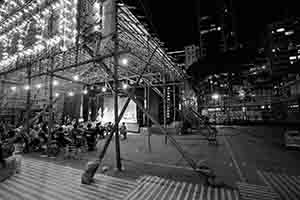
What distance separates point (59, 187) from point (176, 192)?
2506mm

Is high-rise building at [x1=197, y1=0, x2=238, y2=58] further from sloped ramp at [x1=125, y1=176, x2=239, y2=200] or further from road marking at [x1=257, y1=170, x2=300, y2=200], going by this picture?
sloped ramp at [x1=125, y1=176, x2=239, y2=200]

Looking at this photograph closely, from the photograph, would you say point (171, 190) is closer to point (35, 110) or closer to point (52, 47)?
point (52, 47)

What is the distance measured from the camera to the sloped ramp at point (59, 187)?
2.57m

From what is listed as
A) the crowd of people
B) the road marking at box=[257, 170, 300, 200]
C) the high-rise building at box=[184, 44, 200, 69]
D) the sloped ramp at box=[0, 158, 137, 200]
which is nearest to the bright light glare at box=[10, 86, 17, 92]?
the crowd of people

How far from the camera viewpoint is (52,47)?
4.83 meters

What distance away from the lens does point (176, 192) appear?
2.67m

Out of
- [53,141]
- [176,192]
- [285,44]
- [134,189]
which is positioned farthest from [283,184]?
[285,44]

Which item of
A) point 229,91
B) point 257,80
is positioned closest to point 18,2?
point 229,91

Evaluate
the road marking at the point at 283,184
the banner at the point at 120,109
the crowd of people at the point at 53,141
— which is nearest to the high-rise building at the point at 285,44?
the banner at the point at 120,109

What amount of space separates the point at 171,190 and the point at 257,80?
3431 cm

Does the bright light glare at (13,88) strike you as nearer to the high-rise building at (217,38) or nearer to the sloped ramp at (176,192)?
the sloped ramp at (176,192)

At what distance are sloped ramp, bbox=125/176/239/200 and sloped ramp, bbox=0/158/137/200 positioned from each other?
0.25 m

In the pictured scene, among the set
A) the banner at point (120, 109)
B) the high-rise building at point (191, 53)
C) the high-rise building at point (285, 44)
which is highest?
the high-rise building at point (285, 44)

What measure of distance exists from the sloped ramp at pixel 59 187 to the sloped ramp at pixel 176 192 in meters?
0.25
